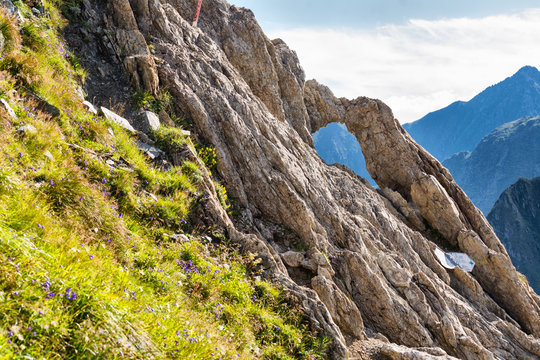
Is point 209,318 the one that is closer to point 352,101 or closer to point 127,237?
point 127,237

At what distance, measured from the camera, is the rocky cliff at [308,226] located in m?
12.5

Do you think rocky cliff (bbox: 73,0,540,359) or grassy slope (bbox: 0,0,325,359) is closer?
grassy slope (bbox: 0,0,325,359)

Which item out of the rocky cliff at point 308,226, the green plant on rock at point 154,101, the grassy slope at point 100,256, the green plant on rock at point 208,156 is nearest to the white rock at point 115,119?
the grassy slope at point 100,256

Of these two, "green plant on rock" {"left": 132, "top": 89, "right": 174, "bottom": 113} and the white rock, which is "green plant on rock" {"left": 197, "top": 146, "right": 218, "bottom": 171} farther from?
the white rock

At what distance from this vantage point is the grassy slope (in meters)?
4.07

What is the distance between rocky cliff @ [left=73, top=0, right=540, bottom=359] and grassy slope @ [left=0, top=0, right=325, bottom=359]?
188cm

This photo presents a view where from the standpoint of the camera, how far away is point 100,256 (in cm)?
582

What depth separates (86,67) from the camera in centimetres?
1430

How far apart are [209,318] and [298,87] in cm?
3073

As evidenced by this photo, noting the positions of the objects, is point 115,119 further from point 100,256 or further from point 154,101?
point 100,256

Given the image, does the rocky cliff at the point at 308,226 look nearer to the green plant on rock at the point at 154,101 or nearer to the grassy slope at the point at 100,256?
the green plant on rock at the point at 154,101

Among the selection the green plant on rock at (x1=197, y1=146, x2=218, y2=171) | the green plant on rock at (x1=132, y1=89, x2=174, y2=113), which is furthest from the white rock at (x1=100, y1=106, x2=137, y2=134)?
the green plant on rock at (x1=197, y1=146, x2=218, y2=171)

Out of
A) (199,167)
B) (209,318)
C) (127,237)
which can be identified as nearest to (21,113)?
(127,237)

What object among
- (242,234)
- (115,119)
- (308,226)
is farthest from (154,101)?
(308,226)
